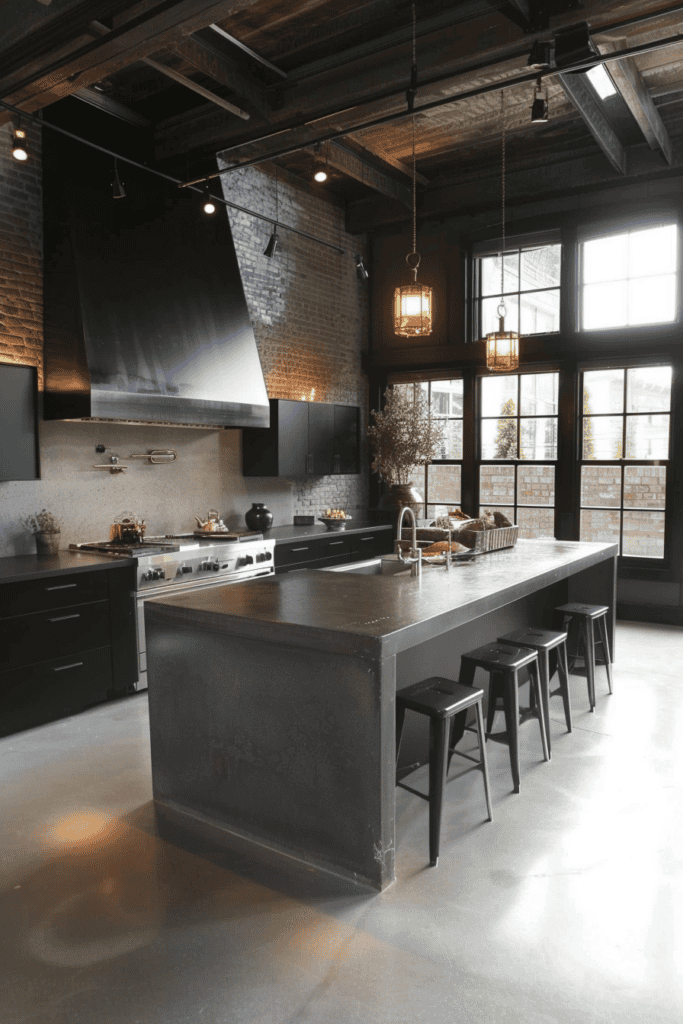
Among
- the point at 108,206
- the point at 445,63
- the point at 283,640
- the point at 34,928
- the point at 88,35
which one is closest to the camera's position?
the point at 34,928

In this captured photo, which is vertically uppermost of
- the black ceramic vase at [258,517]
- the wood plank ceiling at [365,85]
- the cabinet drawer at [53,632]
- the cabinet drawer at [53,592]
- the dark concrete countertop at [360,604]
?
the wood plank ceiling at [365,85]

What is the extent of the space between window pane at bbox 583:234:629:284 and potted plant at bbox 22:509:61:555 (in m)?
5.66

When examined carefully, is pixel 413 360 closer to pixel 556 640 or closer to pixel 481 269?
pixel 481 269

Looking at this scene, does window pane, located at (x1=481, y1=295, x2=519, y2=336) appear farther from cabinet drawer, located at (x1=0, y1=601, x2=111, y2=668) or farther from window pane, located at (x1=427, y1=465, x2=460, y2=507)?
cabinet drawer, located at (x1=0, y1=601, x2=111, y2=668)

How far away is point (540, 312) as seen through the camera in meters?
7.69

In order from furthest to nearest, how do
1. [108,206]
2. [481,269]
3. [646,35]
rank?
[481,269]
[108,206]
[646,35]

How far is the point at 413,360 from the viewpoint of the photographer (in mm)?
8453

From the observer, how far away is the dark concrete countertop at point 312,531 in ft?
21.7

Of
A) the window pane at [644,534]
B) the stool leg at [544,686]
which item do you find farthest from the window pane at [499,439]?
the stool leg at [544,686]

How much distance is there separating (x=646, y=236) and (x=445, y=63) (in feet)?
11.5

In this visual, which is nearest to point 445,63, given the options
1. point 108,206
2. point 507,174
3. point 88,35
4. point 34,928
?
point 88,35

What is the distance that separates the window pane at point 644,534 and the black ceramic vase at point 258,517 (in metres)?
3.62

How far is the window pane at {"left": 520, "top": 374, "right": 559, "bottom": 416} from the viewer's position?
303 inches

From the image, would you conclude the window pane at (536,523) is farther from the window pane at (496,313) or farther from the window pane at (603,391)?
the window pane at (496,313)
